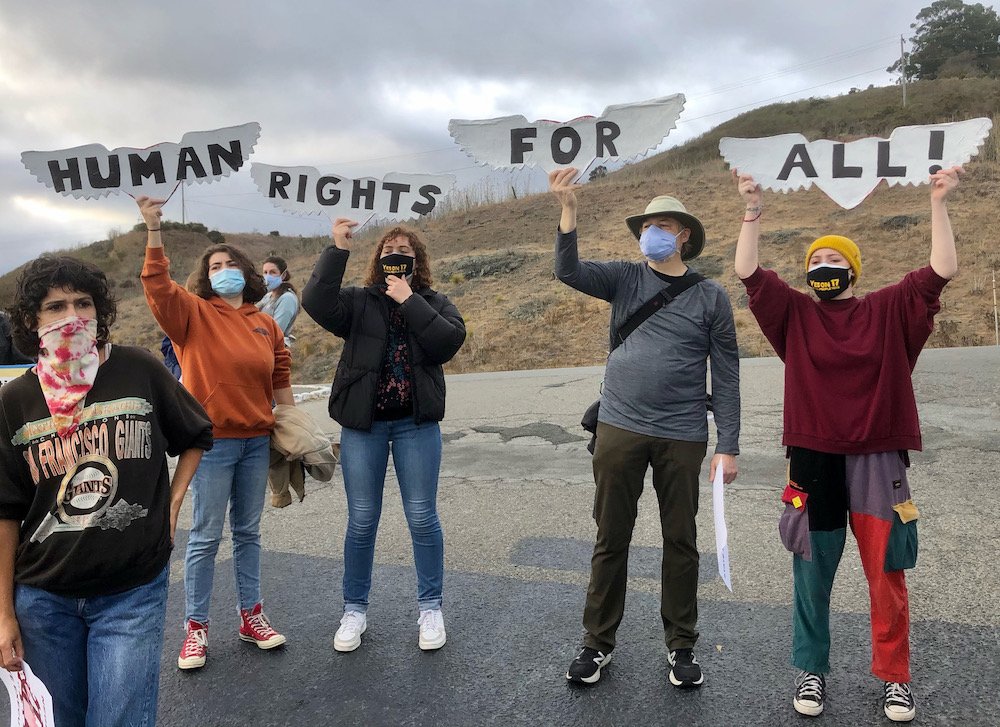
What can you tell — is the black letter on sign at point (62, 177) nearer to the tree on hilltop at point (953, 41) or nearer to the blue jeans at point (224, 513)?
the blue jeans at point (224, 513)

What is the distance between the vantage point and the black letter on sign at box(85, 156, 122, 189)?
12.9 feet

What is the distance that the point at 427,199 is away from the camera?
14.0 ft

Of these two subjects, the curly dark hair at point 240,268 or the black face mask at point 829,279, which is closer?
the black face mask at point 829,279

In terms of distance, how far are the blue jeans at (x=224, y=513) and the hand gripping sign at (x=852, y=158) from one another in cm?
275

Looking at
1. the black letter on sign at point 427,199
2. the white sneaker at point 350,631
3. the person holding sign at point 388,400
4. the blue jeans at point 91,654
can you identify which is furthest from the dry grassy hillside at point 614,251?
the blue jeans at point 91,654

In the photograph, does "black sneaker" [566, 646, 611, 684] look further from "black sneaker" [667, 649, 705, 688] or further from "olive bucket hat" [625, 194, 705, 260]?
"olive bucket hat" [625, 194, 705, 260]

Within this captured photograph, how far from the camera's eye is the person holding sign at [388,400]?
3.60 metres

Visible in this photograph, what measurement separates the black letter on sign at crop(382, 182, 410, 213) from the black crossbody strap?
1.57 meters

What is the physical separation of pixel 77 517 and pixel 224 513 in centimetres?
149

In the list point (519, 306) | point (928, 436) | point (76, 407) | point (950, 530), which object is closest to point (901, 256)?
point (519, 306)

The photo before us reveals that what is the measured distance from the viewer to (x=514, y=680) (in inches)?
131

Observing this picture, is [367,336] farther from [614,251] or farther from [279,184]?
[614,251]

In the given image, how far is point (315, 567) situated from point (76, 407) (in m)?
2.94

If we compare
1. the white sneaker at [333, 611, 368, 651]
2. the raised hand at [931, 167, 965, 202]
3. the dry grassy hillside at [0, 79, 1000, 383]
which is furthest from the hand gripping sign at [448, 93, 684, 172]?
the dry grassy hillside at [0, 79, 1000, 383]
